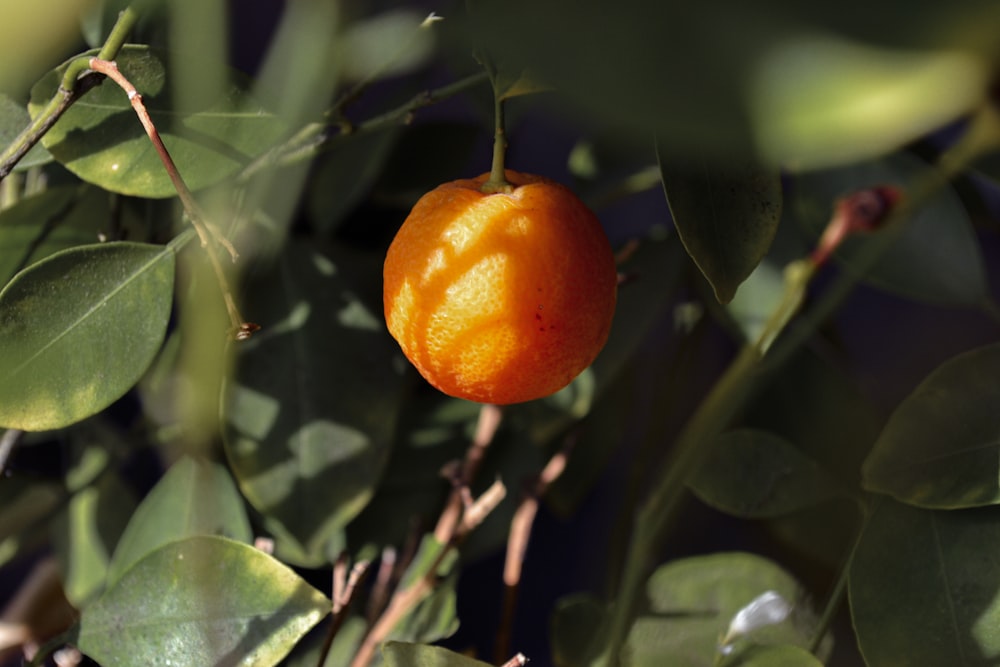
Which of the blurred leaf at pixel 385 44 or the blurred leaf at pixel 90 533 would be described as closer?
the blurred leaf at pixel 385 44

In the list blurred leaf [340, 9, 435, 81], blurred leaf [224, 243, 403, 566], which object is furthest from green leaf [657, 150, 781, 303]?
blurred leaf [224, 243, 403, 566]

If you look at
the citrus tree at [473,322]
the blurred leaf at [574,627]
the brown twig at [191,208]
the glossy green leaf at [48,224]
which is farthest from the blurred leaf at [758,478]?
the glossy green leaf at [48,224]

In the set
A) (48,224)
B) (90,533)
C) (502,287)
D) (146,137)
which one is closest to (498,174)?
(502,287)

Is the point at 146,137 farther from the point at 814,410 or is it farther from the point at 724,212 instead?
the point at 814,410

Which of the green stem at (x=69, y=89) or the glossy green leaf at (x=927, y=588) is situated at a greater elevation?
the green stem at (x=69, y=89)

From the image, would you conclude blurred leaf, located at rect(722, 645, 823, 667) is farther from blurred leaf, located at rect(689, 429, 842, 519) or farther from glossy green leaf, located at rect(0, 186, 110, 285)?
glossy green leaf, located at rect(0, 186, 110, 285)

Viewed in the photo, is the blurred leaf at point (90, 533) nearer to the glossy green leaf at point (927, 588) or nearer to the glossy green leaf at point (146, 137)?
the glossy green leaf at point (146, 137)
